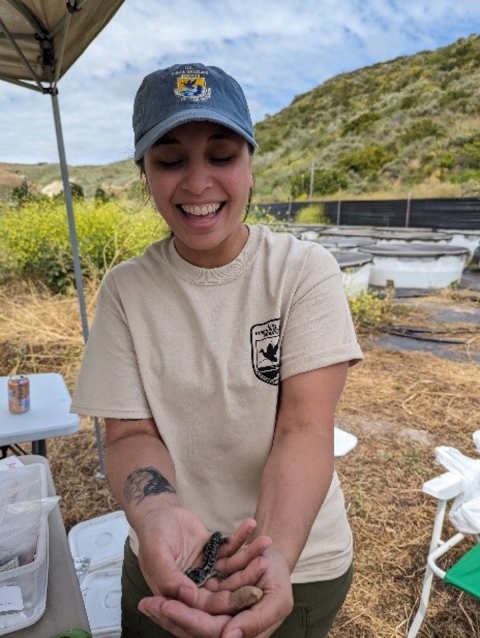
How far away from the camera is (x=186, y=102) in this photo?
95 centimetres

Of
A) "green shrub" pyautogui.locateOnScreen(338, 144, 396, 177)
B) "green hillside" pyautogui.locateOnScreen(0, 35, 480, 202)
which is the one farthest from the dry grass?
"green shrub" pyautogui.locateOnScreen(338, 144, 396, 177)

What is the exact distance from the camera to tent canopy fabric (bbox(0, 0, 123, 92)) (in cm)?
201

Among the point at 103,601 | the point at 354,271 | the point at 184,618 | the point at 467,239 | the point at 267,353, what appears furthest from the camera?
the point at 467,239

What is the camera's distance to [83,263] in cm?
658

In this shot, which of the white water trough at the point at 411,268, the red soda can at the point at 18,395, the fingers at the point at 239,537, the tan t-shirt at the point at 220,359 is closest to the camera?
the fingers at the point at 239,537

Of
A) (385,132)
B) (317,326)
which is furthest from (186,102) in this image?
(385,132)

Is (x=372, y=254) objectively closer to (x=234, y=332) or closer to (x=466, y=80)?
(x=234, y=332)

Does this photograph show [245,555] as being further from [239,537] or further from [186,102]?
[186,102]

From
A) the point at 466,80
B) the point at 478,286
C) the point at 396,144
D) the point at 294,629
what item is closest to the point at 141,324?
the point at 294,629

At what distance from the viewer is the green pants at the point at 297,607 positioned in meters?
1.08

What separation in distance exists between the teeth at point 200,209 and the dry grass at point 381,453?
1891 mm

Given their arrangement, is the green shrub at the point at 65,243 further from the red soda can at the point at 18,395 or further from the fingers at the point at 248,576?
the fingers at the point at 248,576

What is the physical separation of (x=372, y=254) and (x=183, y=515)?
7.94m

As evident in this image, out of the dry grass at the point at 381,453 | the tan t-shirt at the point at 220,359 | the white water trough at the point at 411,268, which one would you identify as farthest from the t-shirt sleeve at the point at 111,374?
the white water trough at the point at 411,268
